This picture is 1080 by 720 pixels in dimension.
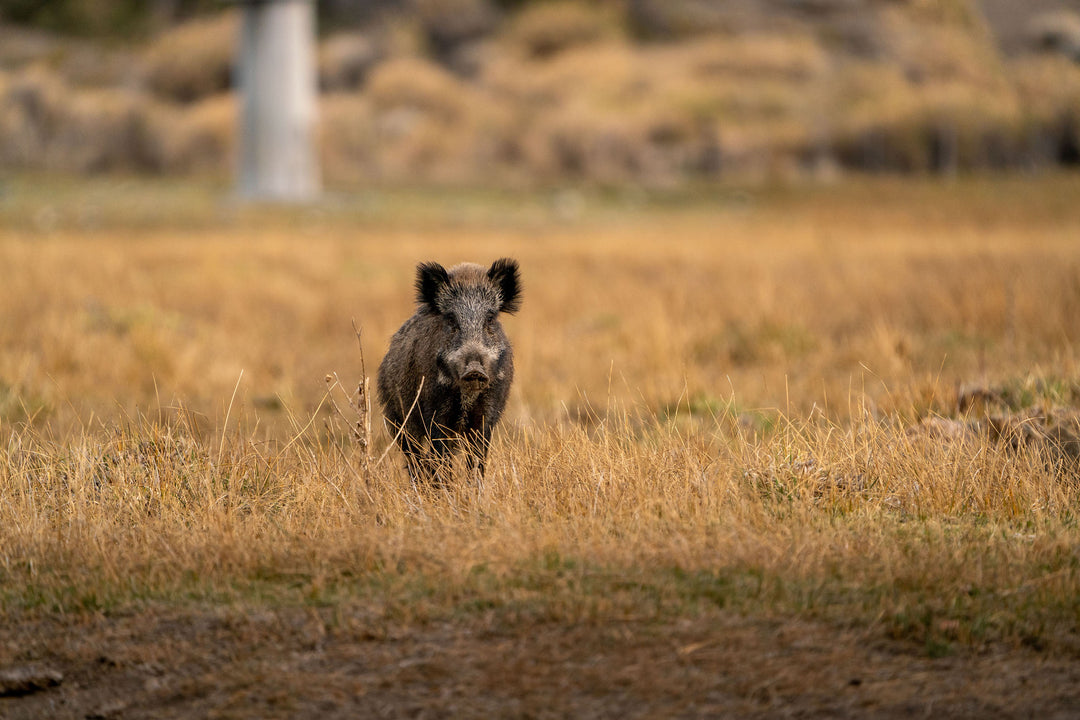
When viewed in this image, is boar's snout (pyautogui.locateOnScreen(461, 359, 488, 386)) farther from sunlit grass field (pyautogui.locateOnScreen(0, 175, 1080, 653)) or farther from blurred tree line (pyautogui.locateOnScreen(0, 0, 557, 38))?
blurred tree line (pyautogui.locateOnScreen(0, 0, 557, 38))

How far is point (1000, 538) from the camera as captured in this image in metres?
6.39

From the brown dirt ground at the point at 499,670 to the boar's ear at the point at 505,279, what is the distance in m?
2.32

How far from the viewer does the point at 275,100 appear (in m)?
40.6

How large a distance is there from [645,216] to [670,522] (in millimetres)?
34343

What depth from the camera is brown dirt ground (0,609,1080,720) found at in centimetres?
493

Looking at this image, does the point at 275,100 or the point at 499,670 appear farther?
the point at 275,100

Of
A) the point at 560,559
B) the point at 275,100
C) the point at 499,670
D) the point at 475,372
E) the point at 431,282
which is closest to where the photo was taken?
the point at 499,670

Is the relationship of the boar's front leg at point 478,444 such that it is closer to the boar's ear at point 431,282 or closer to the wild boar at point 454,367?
the wild boar at point 454,367

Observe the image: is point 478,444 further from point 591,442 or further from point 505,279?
point 505,279

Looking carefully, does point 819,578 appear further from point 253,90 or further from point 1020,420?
point 253,90

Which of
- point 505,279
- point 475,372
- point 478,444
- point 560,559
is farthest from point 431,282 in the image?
point 560,559

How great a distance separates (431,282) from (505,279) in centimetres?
44

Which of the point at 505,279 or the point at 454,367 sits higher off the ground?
the point at 505,279

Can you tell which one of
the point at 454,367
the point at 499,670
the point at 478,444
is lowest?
the point at 499,670
